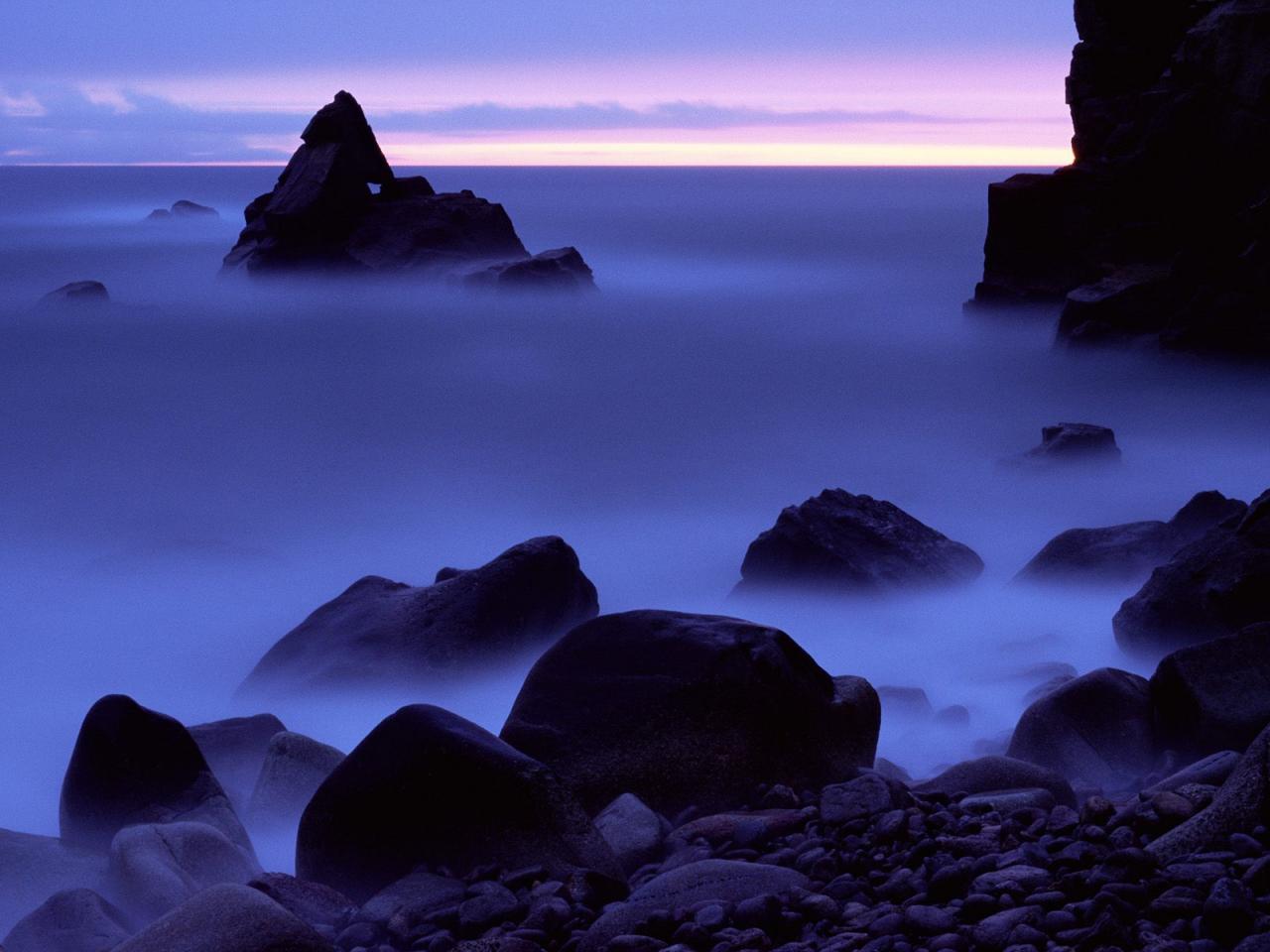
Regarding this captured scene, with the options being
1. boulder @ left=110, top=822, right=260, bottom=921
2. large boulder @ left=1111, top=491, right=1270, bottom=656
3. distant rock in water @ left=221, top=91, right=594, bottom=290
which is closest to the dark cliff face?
distant rock in water @ left=221, top=91, right=594, bottom=290

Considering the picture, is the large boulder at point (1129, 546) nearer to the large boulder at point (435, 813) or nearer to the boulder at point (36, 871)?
the large boulder at point (435, 813)

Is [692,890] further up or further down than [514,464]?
further up

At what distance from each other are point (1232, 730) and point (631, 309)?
32.0 meters

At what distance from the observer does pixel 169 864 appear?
531 centimetres

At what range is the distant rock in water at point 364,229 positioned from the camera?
32094 mm

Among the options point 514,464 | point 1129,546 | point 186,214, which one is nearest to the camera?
point 1129,546

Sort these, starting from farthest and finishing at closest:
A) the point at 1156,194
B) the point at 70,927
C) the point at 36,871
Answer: the point at 1156,194 < the point at 36,871 < the point at 70,927

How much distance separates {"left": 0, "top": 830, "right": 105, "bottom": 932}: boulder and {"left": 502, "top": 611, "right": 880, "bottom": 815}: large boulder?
1787 millimetres

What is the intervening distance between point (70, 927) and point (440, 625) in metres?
4.00

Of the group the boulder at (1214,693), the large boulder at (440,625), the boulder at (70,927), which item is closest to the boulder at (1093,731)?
the boulder at (1214,693)

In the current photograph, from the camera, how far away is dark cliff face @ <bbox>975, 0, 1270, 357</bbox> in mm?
19359

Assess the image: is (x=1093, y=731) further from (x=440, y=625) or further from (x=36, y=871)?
(x=36, y=871)

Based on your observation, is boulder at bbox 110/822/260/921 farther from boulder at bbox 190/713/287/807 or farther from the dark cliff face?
the dark cliff face

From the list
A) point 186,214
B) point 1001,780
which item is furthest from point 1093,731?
point 186,214
